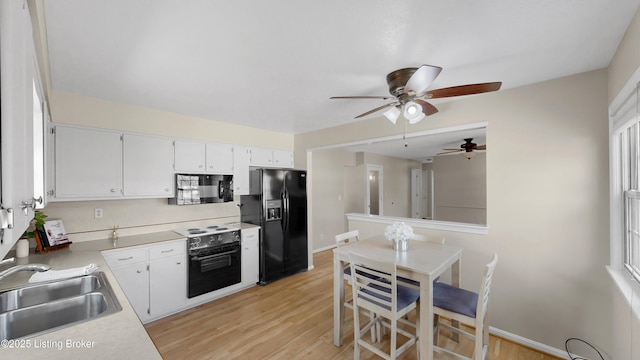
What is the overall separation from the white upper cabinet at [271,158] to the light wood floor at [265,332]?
1.95 metres

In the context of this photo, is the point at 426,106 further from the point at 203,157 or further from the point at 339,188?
the point at 339,188

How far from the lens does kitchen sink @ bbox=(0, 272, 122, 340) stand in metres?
1.26

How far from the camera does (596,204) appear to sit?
216 centimetres

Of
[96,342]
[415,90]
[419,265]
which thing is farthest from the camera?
[419,265]

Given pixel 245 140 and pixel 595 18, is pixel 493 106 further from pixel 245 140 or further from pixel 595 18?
pixel 245 140

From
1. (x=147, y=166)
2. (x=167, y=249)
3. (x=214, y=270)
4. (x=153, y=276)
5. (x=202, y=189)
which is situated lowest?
(x=214, y=270)

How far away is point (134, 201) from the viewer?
10.2ft

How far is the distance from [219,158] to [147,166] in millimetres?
885

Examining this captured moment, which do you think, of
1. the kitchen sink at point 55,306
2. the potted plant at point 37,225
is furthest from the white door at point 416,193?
the potted plant at point 37,225

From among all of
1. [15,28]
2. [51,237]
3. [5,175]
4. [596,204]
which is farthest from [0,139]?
[596,204]

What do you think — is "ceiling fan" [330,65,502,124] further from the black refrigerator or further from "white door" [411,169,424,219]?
"white door" [411,169,424,219]

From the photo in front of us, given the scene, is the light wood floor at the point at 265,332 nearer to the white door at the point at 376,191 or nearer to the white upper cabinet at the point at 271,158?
the white upper cabinet at the point at 271,158

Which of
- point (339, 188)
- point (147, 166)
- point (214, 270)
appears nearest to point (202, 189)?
point (147, 166)

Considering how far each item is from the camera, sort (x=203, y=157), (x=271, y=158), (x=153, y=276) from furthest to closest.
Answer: (x=271, y=158), (x=203, y=157), (x=153, y=276)
